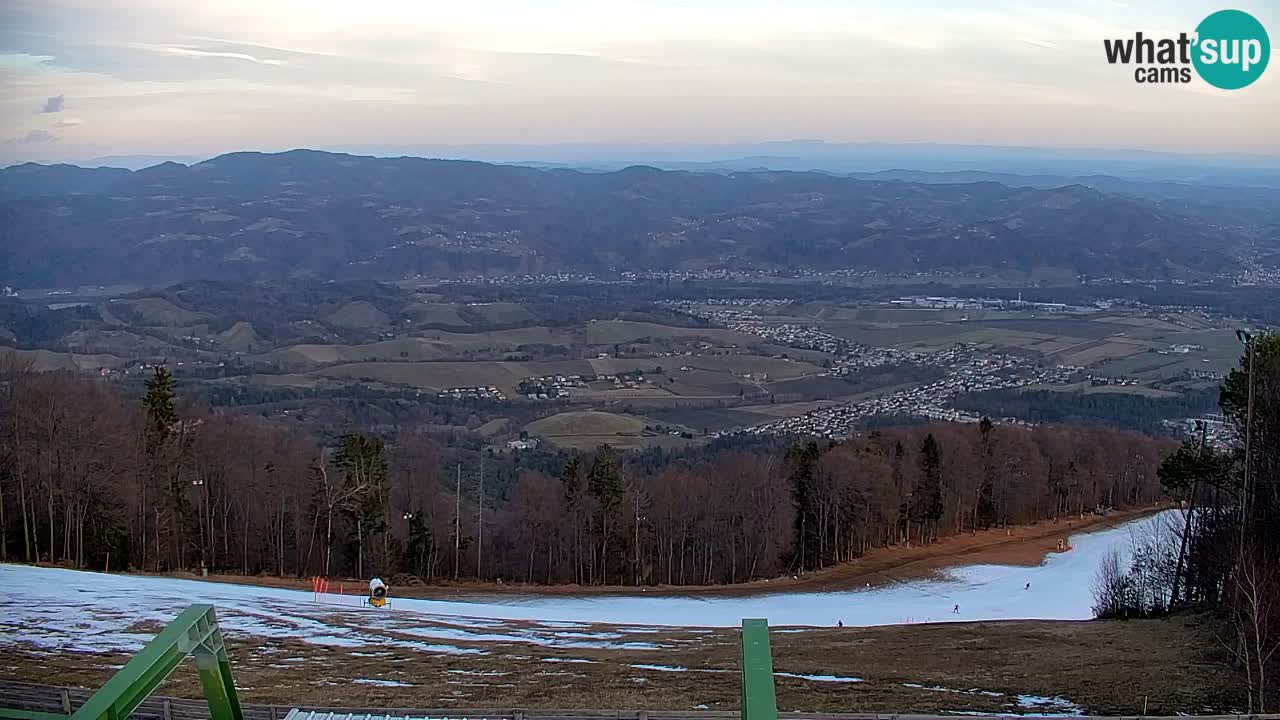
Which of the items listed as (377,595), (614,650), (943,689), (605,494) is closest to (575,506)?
(605,494)

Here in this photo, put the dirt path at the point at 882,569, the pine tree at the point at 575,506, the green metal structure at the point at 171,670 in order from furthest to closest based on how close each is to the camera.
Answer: the pine tree at the point at 575,506 → the dirt path at the point at 882,569 → the green metal structure at the point at 171,670

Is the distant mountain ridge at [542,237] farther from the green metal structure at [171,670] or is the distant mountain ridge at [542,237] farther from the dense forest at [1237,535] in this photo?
the green metal structure at [171,670]

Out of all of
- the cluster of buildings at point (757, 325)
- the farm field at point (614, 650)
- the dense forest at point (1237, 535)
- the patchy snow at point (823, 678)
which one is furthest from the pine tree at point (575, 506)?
the cluster of buildings at point (757, 325)

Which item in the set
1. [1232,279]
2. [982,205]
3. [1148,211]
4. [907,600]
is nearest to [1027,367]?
[1232,279]

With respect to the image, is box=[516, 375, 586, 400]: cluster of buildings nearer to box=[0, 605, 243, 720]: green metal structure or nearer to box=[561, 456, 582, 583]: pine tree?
box=[561, 456, 582, 583]: pine tree

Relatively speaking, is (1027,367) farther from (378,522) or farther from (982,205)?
(982,205)

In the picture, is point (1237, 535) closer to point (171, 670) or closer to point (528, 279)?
point (171, 670)
